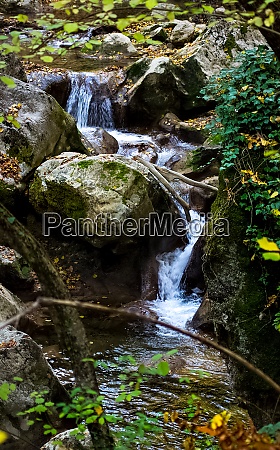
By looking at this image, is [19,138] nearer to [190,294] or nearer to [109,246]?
[109,246]

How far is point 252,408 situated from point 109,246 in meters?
4.63

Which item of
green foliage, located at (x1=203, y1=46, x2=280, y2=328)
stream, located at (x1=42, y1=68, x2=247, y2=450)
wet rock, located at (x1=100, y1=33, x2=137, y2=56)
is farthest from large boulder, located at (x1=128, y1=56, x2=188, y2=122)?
green foliage, located at (x1=203, y1=46, x2=280, y2=328)

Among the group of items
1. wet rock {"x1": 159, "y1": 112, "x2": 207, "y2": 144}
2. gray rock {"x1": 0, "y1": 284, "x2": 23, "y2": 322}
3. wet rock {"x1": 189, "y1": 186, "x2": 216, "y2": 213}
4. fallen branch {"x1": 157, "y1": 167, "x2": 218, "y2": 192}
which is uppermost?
wet rock {"x1": 159, "y1": 112, "x2": 207, "y2": 144}

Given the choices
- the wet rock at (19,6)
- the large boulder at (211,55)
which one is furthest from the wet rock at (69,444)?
the wet rock at (19,6)

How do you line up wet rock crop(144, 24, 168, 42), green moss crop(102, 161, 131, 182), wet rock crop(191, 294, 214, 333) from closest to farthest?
wet rock crop(191, 294, 214, 333)
green moss crop(102, 161, 131, 182)
wet rock crop(144, 24, 168, 42)

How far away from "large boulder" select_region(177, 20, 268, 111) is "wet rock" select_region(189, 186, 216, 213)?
13.1 ft

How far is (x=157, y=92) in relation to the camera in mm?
12203

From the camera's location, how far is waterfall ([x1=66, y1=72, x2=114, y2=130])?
12.3m

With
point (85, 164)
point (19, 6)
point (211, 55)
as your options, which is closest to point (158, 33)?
point (211, 55)

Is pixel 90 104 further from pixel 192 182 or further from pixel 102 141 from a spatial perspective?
pixel 192 182

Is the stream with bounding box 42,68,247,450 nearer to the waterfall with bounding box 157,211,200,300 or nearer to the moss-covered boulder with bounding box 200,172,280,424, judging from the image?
the waterfall with bounding box 157,211,200,300

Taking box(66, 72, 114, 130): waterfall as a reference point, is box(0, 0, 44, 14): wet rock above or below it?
above

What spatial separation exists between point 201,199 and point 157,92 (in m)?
4.20

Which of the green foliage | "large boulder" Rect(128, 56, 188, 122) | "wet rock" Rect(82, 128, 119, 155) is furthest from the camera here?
"large boulder" Rect(128, 56, 188, 122)
